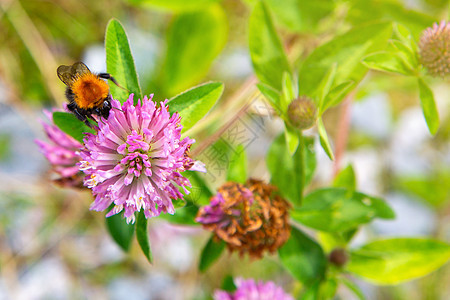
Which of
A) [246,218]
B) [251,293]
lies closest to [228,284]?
[251,293]

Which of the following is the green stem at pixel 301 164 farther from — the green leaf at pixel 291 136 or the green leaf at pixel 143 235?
the green leaf at pixel 143 235

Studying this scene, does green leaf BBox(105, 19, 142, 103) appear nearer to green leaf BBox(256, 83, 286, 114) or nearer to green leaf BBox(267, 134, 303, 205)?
green leaf BBox(256, 83, 286, 114)

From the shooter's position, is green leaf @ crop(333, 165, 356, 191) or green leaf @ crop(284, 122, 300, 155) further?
green leaf @ crop(333, 165, 356, 191)

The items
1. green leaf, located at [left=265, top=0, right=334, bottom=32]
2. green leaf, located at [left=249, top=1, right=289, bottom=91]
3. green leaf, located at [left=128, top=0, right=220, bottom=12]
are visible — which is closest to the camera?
green leaf, located at [left=249, top=1, right=289, bottom=91]

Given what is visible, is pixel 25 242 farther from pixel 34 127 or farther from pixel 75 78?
pixel 75 78

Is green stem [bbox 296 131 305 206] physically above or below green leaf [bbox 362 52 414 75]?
below

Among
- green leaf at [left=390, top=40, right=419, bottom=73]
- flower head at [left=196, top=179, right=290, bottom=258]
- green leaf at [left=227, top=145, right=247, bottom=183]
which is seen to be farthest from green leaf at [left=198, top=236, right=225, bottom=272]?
green leaf at [left=390, top=40, right=419, bottom=73]

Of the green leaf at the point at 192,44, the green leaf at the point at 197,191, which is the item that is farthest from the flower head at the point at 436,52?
the green leaf at the point at 192,44

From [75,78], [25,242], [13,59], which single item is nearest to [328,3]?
[75,78]
